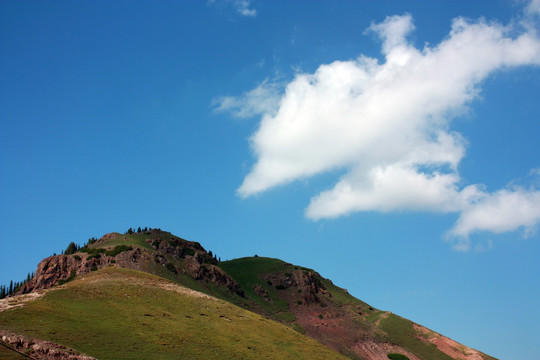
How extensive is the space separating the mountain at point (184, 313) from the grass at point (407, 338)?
349mm

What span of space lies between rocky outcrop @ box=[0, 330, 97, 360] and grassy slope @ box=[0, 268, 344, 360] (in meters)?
2.38

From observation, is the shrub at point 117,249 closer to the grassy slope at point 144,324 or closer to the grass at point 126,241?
the grass at point 126,241

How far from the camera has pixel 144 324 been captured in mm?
62750

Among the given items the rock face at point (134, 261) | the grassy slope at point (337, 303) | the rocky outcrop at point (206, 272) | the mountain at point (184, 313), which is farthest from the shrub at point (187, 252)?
the grassy slope at point (337, 303)

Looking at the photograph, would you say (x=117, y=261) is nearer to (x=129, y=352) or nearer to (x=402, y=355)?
(x=129, y=352)

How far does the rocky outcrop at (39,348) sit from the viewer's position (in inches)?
1797

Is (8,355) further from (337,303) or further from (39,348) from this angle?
(337,303)

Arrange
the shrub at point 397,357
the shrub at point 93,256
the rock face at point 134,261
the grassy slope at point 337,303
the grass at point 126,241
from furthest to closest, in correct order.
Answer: the grassy slope at point 337,303 → the grass at point 126,241 → the shrub at point 397,357 → the shrub at point 93,256 → the rock face at point 134,261

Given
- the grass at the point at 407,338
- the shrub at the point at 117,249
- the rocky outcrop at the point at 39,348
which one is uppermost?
the shrub at the point at 117,249

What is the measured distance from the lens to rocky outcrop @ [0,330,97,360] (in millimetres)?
45656

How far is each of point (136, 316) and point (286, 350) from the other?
79.5ft

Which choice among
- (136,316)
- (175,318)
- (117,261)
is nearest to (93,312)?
(136,316)

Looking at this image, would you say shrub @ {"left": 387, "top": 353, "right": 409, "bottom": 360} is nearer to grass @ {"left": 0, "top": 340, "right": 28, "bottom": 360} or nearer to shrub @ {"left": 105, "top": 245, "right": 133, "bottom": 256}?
shrub @ {"left": 105, "top": 245, "right": 133, "bottom": 256}

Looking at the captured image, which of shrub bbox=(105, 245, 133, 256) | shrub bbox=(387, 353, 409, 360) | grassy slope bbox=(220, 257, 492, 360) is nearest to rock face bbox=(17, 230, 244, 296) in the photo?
shrub bbox=(105, 245, 133, 256)
